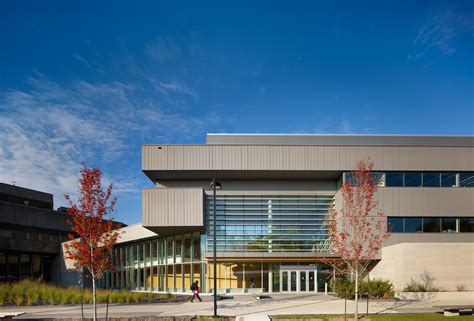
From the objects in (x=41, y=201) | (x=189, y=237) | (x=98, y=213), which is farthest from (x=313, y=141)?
(x=41, y=201)

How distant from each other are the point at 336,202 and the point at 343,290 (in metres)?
8.33

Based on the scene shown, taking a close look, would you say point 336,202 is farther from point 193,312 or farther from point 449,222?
point 193,312

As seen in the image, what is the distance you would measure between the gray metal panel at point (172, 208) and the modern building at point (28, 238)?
14677 millimetres

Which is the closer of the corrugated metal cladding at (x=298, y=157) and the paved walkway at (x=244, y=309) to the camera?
the paved walkway at (x=244, y=309)

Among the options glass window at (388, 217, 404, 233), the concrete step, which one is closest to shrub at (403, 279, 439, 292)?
glass window at (388, 217, 404, 233)

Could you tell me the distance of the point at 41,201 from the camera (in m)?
→ 49.6

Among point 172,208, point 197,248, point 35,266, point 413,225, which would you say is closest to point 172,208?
point 172,208

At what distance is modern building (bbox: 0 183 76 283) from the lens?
38844 millimetres

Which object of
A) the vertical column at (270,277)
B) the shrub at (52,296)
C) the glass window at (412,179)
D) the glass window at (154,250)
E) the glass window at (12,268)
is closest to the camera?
the shrub at (52,296)

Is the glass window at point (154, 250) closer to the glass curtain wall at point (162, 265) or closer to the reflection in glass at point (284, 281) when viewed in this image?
the glass curtain wall at point (162, 265)

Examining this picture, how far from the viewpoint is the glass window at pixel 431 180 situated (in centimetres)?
3059

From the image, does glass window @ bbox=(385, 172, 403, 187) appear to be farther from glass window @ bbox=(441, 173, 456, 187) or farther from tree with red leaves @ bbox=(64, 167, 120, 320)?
tree with red leaves @ bbox=(64, 167, 120, 320)

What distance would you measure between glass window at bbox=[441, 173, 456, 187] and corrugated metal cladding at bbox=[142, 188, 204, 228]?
1852 centimetres

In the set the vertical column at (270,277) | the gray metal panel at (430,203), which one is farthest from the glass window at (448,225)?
the vertical column at (270,277)
